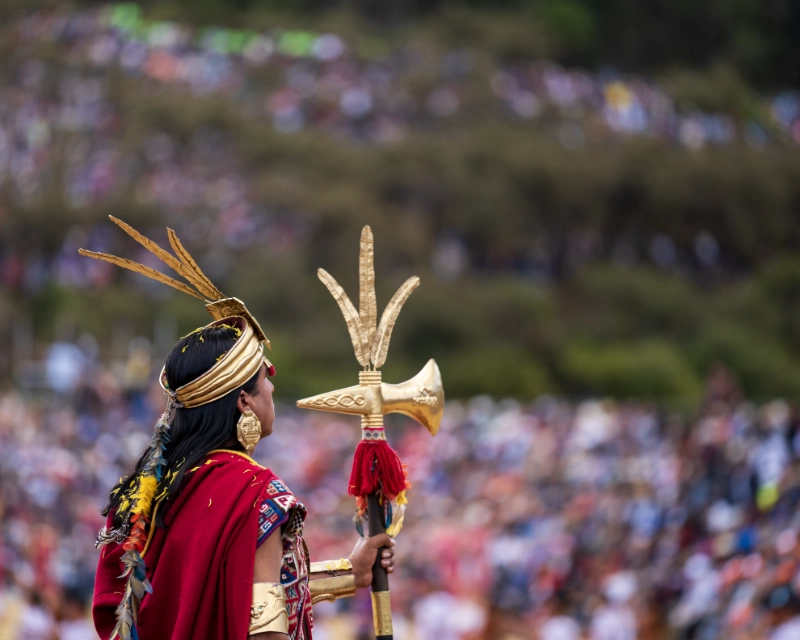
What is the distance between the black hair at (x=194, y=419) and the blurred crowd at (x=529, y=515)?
455cm

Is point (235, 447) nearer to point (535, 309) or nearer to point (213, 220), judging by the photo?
point (535, 309)

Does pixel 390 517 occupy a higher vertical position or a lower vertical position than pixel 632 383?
lower

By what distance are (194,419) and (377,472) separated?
2.11ft

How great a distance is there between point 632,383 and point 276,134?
16.8 meters

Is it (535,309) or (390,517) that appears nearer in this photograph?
(390,517)

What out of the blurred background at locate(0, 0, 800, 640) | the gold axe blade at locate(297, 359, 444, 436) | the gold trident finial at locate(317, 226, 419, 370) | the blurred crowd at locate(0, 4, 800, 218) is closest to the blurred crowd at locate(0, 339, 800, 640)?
the blurred background at locate(0, 0, 800, 640)

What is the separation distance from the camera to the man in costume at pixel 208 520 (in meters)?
2.66

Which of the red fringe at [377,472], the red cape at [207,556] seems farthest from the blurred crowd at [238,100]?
the red cape at [207,556]

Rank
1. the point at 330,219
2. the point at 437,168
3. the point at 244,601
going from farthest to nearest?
the point at 437,168 < the point at 330,219 < the point at 244,601

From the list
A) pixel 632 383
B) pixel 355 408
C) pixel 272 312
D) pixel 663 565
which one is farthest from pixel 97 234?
pixel 355 408

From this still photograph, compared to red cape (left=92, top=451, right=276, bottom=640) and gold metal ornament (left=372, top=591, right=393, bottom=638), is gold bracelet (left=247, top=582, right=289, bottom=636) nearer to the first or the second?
red cape (left=92, top=451, right=276, bottom=640)

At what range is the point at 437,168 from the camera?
35.1m

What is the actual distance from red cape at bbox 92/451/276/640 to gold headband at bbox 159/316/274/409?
5.6 inches

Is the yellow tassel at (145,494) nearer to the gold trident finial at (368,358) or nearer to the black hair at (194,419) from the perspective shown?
the black hair at (194,419)
